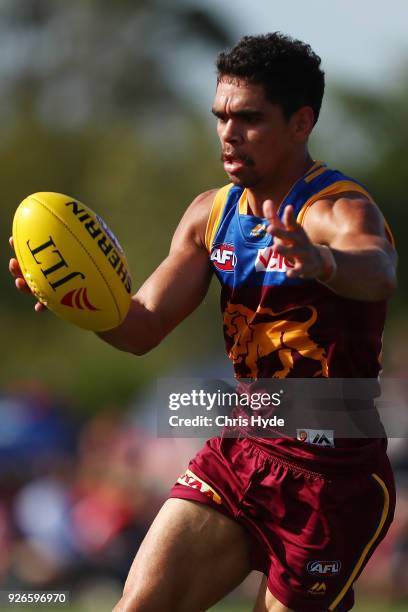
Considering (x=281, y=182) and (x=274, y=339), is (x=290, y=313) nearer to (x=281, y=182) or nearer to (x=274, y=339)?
(x=274, y=339)

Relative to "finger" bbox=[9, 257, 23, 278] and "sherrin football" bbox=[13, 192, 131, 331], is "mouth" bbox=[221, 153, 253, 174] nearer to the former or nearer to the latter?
"sherrin football" bbox=[13, 192, 131, 331]

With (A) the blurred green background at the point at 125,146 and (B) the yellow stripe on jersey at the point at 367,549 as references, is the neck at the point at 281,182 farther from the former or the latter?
(A) the blurred green background at the point at 125,146

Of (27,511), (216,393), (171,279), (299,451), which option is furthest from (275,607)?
(27,511)

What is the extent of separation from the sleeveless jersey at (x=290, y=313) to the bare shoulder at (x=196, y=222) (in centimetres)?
19

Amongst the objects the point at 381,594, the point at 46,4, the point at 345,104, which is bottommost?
the point at 381,594

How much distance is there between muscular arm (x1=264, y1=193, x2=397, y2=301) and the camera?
13.7 ft

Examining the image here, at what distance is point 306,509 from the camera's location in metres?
4.91

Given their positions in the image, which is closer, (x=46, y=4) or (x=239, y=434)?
(x=239, y=434)

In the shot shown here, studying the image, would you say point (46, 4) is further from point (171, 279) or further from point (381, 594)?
point (171, 279)

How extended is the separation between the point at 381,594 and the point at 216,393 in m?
5.09

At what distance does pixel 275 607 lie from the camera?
194 inches

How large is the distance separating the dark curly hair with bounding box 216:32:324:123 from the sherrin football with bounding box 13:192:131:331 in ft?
2.73

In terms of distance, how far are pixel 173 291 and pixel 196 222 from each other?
0.31 meters

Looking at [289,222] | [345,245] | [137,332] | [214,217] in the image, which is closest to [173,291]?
[137,332]
